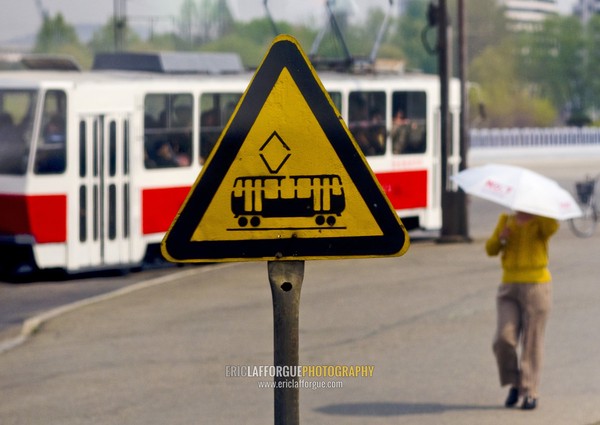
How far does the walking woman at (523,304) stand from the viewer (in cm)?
977

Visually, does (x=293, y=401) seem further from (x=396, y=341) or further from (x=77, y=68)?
(x=77, y=68)

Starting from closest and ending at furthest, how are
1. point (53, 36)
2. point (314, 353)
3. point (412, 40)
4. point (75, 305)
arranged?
point (314, 353), point (75, 305), point (53, 36), point (412, 40)

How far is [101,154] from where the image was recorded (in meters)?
18.9

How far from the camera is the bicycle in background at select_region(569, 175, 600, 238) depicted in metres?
24.6

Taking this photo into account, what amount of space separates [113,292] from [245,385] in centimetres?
582

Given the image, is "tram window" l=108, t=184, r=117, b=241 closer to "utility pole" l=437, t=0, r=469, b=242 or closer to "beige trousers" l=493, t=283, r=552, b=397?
"utility pole" l=437, t=0, r=469, b=242

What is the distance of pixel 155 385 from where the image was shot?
1088cm

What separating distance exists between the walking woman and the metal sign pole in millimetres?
5440

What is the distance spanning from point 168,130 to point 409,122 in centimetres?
497

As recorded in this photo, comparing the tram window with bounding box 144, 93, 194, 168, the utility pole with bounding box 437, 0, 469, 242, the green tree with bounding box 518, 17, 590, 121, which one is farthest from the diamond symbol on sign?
the green tree with bounding box 518, 17, 590, 121

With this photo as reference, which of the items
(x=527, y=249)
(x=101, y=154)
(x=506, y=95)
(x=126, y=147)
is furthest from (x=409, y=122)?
(x=506, y=95)

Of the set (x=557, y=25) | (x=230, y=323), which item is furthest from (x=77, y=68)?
(x=557, y=25)

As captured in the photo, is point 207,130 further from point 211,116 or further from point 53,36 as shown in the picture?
point 53,36

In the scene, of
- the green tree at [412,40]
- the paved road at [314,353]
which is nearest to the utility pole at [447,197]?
the paved road at [314,353]
